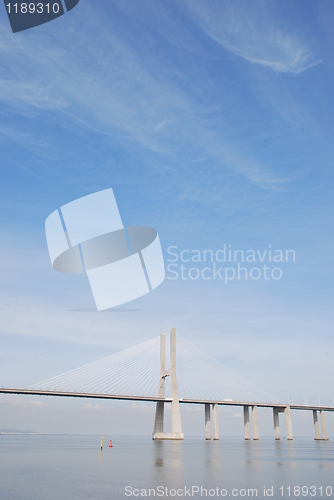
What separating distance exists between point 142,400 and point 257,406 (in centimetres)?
3501

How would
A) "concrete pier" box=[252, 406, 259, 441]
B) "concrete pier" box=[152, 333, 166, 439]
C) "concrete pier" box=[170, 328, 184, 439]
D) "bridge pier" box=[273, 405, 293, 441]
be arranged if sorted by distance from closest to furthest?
1. "concrete pier" box=[170, 328, 184, 439]
2. "concrete pier" box=[152, 333, 166, 439]
3. "concrete pier" box=[252, 406, 259, 441]
4. "bridge pier" box=[273, 405, 293, 441]

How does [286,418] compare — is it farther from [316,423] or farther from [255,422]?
[316,423]

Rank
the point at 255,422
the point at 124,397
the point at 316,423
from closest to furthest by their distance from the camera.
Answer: the point at 124,397, the point at 255,422, the point at 316,423

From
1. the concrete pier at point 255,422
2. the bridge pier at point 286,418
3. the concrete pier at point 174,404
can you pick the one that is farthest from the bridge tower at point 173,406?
the bridge pier at point 286,418

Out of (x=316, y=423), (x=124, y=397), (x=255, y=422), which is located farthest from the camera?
(x=316, y=423)

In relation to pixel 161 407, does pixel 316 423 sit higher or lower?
lower

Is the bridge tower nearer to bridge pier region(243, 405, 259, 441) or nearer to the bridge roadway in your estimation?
the bridge roadway

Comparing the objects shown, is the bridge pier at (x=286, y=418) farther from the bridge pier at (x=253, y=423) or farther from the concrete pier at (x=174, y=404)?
the concrete pier at (x=174, y=404)

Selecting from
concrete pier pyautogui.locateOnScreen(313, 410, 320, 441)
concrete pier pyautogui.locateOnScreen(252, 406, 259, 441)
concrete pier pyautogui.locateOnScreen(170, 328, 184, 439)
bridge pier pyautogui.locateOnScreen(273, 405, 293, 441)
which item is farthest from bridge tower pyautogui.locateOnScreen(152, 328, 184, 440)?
concrete pier pyautogui.locateOnScreen(313, 410, 320, 441)

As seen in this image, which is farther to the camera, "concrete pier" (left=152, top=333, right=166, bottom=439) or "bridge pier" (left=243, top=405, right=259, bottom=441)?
"bridge pier" (left=243, top=405, right=259, bottom=441)

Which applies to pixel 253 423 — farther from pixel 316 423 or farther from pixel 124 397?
pixel 124 397

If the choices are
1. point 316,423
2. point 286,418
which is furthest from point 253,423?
point 316,423

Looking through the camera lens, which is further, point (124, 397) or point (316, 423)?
point (316, 423)

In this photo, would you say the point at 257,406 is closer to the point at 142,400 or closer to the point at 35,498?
the point at 142,400
